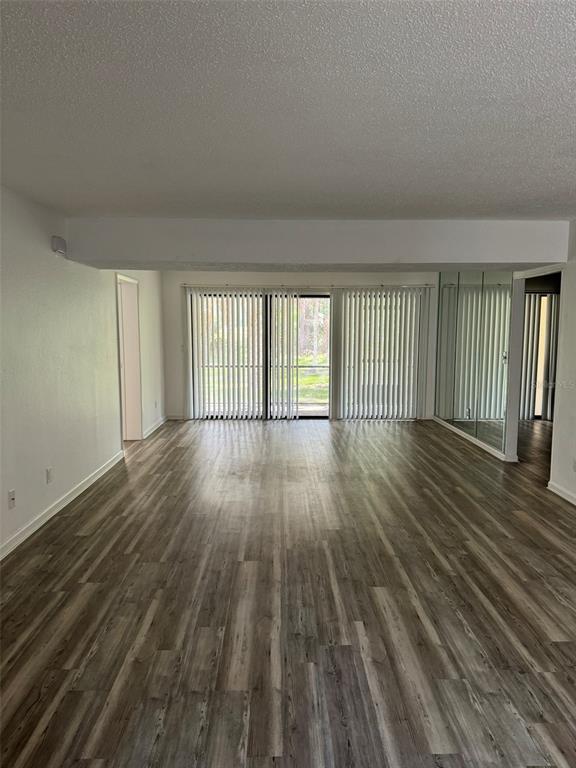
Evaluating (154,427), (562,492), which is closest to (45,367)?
(154,427)

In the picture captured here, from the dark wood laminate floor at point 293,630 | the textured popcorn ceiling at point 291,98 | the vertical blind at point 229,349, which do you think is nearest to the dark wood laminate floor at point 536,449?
the dark wood laminate floor at point 293,630

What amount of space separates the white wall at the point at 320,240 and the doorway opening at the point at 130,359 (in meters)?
1.99

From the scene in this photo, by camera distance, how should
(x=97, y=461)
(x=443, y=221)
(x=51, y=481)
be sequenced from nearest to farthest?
(x=51, y=481), (x=443, y=221), (x=97, y=461)

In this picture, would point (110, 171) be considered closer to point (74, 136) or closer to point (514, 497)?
point (74, 136)

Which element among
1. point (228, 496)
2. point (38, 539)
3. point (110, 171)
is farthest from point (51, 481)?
point (110, 171)

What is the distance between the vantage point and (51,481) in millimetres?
3713

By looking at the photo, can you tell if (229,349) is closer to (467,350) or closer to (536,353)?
(467,350)

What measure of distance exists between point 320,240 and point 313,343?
3650 mm

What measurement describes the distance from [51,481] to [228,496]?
147 centimetres

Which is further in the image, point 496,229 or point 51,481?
point 496,229

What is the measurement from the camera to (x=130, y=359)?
243 inches

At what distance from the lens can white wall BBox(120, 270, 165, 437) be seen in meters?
6.47

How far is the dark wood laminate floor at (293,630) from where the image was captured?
169 centimetres

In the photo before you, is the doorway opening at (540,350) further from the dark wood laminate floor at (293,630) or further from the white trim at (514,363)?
the dark wood laminate floor at (293,630)
